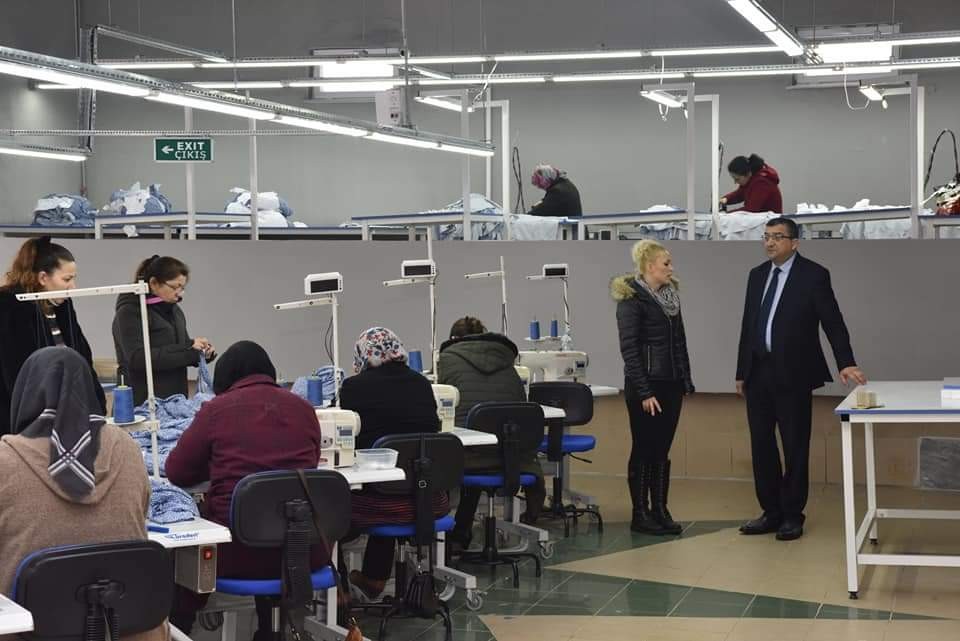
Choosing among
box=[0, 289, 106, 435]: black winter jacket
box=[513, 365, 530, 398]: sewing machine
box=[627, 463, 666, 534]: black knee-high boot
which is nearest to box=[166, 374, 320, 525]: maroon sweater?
box=[0, 289, 106, 435]: black winter jacket

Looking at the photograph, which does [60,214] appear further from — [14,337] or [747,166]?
[14,337]

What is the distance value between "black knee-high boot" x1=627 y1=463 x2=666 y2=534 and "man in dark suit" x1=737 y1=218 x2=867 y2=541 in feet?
1.85

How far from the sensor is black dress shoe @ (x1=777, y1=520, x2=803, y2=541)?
6.48 meters

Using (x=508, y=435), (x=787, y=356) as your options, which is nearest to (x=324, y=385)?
(x=508, y=435)

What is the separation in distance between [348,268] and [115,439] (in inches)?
226

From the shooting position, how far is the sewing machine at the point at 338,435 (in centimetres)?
449

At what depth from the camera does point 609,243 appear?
837 cm

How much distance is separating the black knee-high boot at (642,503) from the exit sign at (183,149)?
10.7 feet

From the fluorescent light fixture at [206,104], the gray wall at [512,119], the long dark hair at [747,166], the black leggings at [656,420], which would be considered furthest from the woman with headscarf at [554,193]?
the black leggings at [656,420]

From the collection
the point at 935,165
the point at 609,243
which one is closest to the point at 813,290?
the point at 609,243

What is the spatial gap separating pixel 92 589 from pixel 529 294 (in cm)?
571

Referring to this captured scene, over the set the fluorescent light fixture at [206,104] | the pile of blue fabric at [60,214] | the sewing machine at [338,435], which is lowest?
the sewing machine at [338,435]

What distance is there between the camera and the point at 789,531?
255 inches

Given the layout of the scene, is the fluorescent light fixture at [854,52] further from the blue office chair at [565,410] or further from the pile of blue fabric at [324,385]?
the pile of blue fabric at [324,385]
